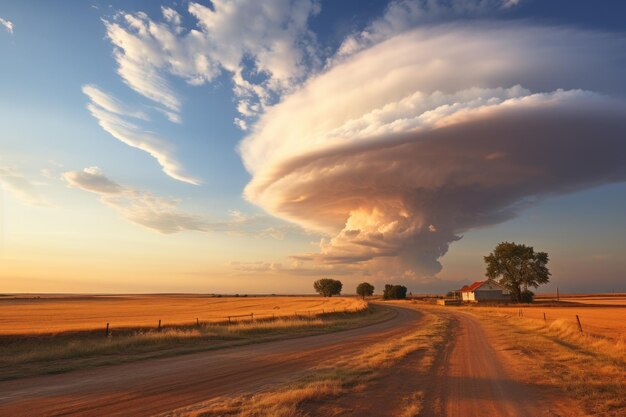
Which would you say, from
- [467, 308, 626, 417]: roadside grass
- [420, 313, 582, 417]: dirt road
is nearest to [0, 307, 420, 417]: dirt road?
[420, 313, 582, 417]: dirt road

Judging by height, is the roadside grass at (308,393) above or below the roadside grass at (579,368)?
above

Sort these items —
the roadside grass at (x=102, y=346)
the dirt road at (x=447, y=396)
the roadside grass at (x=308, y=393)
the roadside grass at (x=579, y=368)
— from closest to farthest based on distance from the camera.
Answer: the roadside grass at (x=308, y=393)
the dirt road at (x=447, y=396)
the roadside grass at (x=579, y=368)
the roadside grass at (x=102, y=346)

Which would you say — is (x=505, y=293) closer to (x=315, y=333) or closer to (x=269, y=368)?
(x=315, y=333)

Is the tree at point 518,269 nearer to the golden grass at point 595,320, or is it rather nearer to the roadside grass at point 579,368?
the golden grass at point 595,320

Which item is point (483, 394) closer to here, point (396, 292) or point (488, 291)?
point (488, 291)

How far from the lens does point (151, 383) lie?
48.1ft

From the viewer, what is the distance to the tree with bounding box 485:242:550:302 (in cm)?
9962

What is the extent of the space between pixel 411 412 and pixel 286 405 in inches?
125

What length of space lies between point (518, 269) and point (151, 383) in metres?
103

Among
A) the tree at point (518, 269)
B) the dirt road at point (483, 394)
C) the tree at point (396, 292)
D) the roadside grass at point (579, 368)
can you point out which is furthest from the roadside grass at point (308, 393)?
the tree at point (396, 292)

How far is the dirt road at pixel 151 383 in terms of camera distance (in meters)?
11.5

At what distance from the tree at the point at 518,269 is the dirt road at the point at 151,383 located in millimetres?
91794

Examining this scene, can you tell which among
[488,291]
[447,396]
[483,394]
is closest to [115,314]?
[447,396]

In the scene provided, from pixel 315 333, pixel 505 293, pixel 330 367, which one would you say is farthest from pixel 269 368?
pixel 505 293
